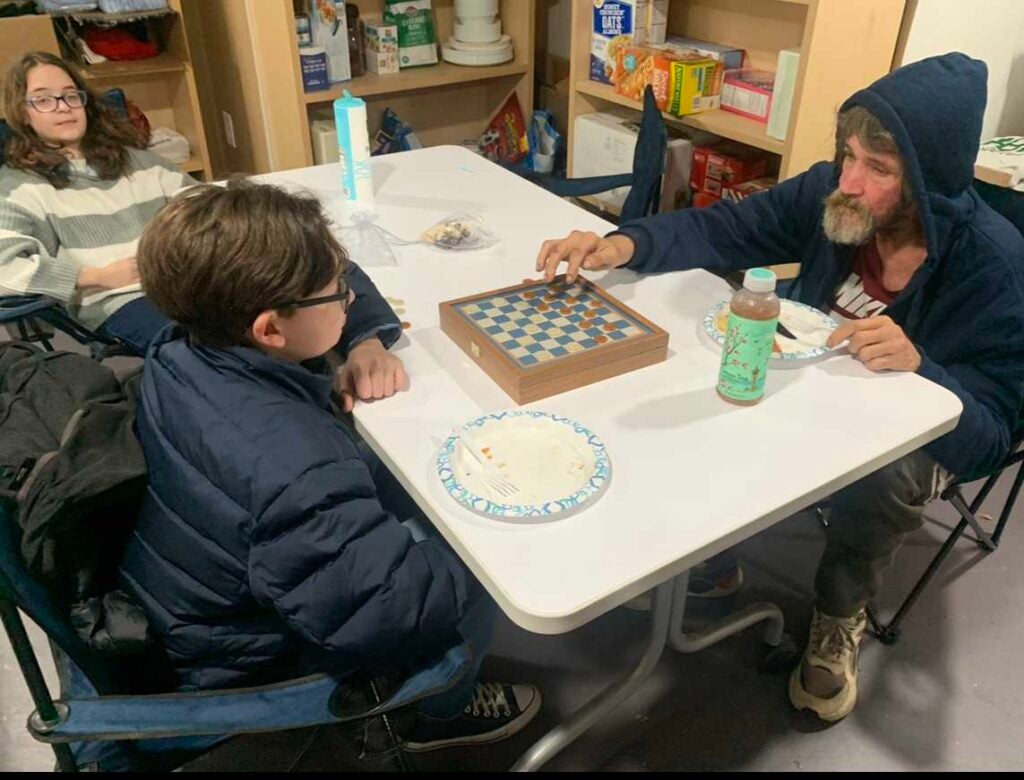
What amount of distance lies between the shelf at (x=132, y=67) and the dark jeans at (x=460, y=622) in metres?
2.04

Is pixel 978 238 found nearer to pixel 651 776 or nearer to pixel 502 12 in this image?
pixel 651 776

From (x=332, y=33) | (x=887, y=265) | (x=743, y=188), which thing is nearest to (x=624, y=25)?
(x=743, y=188)

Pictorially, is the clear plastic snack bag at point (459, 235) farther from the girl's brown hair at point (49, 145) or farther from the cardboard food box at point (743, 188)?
the cardboard food box at point (743, 188)

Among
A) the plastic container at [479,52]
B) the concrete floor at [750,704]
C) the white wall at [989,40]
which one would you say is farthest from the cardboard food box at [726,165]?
the concrete floor at [750,704]

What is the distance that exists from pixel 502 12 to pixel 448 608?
9.13 feet

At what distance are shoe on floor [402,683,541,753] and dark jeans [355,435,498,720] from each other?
2.5 inches

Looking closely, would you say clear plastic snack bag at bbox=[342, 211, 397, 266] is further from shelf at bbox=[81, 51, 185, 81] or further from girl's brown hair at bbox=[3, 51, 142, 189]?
shelf at bbox=[81, 51, 185, 81]

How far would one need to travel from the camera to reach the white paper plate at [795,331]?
1225mm

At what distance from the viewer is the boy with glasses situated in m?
0.91

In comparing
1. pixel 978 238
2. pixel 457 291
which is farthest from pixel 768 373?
pixel 457 291

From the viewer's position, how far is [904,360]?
118 cm

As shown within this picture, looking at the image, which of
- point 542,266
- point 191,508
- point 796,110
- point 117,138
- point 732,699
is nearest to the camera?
point 191,508

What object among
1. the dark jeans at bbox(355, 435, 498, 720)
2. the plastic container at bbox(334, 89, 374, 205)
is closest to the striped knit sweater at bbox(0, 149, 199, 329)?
the plastic container at bbox(334, 89, 374, 205)

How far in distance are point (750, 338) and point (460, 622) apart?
518 mm
